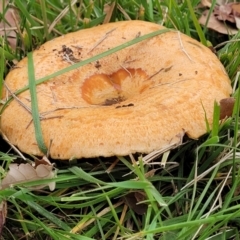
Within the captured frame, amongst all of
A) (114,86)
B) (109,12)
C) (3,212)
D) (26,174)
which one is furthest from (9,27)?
(3,212)

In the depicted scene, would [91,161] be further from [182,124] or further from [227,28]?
[227,28]

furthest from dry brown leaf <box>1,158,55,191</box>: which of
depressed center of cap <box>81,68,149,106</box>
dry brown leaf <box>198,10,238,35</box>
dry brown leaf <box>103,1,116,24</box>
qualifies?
dry brown leaf <box>198,10,238,35</box>

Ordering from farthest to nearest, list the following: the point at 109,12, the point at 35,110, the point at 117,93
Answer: the point at 109,12 < the point at 117,93 < the point at 35,110

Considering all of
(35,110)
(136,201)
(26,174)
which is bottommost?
(136,201)

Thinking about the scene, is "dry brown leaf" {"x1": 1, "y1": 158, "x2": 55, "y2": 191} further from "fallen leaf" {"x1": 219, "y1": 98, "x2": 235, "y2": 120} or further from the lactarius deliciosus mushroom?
"fallen leaf" {"x1": 219, "y1": 98, "x2": 235, "y2": 120}

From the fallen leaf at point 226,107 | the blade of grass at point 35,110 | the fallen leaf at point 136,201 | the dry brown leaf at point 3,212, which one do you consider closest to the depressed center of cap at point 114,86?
the blade of grass at point 35,110

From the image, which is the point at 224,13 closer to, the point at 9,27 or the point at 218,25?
the point at 218,25

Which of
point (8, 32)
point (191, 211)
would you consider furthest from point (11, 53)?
point (191, 211)

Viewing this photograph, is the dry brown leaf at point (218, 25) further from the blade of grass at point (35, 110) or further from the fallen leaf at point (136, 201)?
the fallen leaf at point (136, 201)
